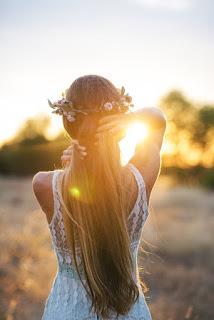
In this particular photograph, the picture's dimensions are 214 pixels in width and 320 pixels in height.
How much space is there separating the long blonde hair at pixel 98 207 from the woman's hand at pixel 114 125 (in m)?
0.03

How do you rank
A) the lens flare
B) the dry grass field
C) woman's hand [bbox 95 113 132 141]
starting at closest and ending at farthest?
woman's hand [bbox 95 113 132 141]
the lens flare
the dry grass field

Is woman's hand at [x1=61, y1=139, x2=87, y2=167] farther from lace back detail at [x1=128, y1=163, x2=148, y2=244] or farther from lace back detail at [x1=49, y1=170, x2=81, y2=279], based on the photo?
lace back detail at [x1=128, y1=163, x2=148, y2=244]

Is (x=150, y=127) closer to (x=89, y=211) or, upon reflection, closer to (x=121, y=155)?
(x=121, y=155)

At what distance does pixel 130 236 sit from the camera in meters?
2.30

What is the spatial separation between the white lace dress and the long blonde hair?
0.20 ft

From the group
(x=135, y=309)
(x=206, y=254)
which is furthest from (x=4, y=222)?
(x=135, y=309)

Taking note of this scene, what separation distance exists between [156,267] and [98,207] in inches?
240

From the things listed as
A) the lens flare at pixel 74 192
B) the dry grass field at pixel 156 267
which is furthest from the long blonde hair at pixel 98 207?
the dry grass field at pixel 156 267

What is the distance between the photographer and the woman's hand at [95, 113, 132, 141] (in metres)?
2.04

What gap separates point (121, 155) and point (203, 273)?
574 cm

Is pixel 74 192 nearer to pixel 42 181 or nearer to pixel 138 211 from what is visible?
pixel 42 181

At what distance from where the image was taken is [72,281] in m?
2.35

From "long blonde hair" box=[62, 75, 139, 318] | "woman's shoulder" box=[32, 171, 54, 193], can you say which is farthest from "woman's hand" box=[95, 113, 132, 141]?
"woman's shoulder" box=[32, 171, 54, 193]

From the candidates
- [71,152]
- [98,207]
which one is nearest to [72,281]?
[98,207]
